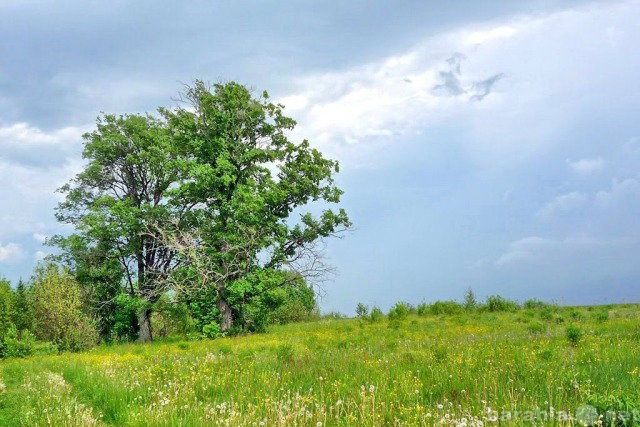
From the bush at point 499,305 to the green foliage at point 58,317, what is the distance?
25.2 metres

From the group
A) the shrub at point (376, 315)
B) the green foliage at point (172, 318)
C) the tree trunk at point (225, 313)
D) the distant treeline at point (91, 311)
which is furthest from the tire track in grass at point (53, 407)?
the shrub at point (376, 315)

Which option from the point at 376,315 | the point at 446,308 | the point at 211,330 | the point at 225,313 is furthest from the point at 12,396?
the point at 446,308

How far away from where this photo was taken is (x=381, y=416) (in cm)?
747

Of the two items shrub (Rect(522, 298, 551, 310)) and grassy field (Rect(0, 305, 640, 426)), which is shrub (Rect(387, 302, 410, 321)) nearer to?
shrub (Rect(522, 298, 551, 310))

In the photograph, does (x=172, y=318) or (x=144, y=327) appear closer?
(x=144, y=327)

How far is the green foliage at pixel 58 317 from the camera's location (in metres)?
27.2

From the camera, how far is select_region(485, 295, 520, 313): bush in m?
31.5

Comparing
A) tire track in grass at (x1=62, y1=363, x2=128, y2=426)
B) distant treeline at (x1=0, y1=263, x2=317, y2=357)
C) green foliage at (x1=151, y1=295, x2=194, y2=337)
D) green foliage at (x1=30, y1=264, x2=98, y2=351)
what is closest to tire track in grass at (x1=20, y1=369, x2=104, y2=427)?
tire track in grass at (x1=62, y1=363, x2=128, y2=426)

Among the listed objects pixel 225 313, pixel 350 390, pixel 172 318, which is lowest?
pixel 350 390

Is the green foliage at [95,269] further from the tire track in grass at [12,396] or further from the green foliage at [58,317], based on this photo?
the tire track in grass at [12,396]

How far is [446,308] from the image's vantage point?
3203 centimetres

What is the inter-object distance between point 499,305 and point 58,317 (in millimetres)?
27216

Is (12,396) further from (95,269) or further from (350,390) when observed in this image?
(95,269)

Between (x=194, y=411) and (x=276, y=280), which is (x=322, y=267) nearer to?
(x=276, y=280)
